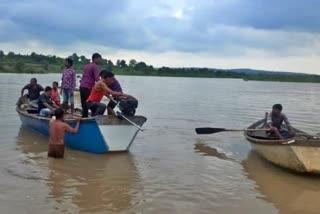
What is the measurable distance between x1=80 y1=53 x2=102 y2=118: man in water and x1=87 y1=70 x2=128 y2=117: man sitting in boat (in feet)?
1.27

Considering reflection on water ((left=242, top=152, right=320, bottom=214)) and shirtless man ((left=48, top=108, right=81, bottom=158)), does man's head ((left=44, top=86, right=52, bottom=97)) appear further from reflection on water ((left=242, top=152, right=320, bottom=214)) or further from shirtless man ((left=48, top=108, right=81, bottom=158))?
reflection on water ((left=242, top=152, right=320, bottom=214))

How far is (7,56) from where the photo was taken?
120 meters

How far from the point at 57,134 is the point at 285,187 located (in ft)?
14.9

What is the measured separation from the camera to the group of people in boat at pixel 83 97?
358 inches

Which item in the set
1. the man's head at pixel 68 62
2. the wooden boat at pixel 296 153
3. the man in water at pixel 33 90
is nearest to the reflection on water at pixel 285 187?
the wooden boat at pixel 296 153

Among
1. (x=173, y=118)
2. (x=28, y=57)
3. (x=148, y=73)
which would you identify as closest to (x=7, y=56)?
(x=28, y=57)

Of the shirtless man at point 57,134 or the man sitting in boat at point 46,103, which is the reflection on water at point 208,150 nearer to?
the shirtless man at point 57,134

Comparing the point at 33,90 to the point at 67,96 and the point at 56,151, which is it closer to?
the point at 67,96

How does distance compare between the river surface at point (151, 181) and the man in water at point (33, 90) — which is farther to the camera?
the man in water at point (33, 90)

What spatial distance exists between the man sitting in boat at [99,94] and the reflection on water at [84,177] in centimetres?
104

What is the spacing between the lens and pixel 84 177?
810 centimetres

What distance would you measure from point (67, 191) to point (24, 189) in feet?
2.27

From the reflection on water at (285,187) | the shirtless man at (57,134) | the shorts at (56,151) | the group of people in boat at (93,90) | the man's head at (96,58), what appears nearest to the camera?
the reflection on water at (285,187)

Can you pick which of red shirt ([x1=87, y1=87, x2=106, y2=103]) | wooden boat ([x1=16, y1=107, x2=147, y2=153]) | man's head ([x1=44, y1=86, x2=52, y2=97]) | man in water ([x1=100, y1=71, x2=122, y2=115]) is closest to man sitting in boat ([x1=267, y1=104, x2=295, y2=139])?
wooden boat ([x1=16, y1=107, x2=147, y2=153])
